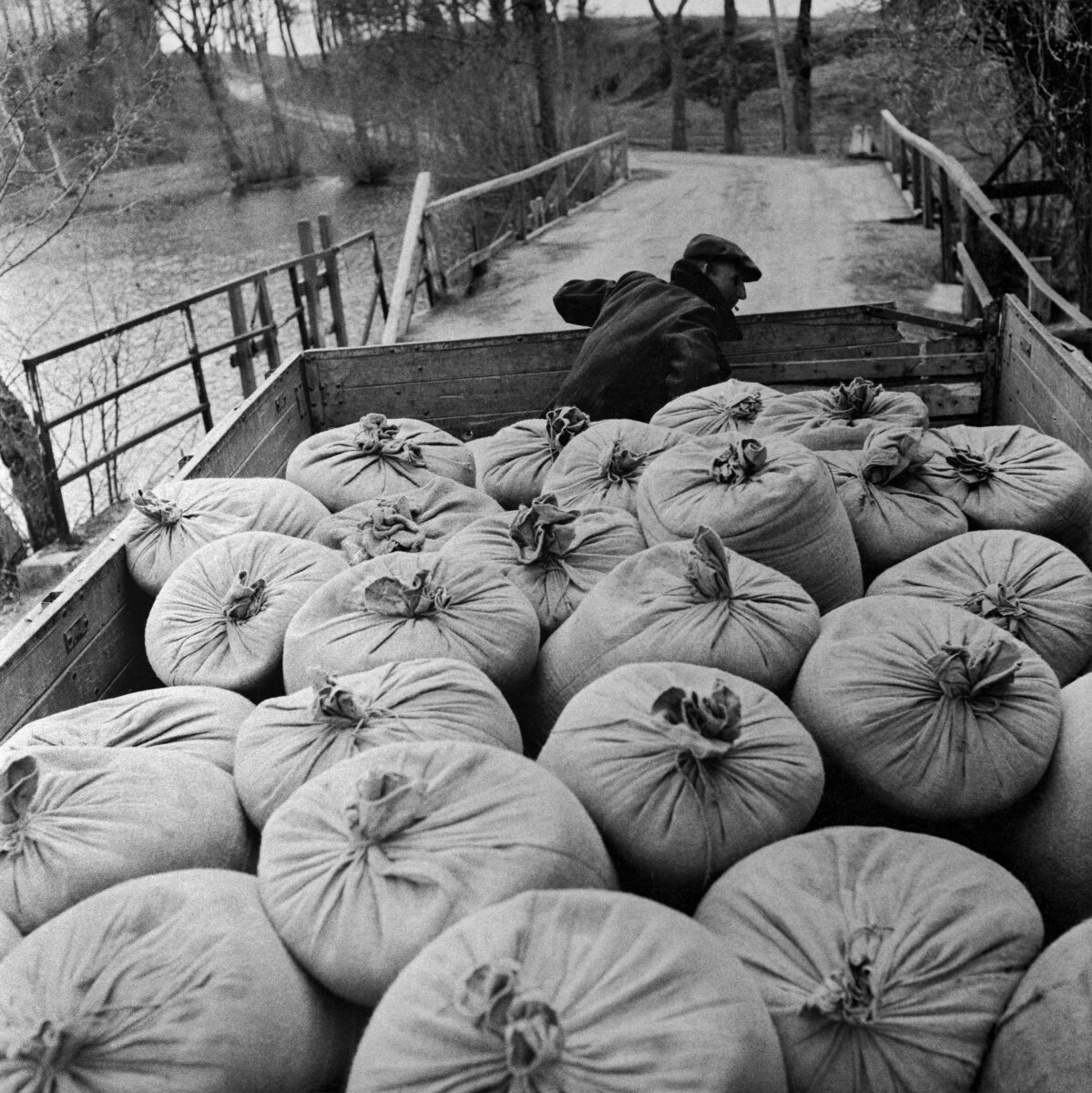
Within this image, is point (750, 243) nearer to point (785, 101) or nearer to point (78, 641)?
point (78, 641)

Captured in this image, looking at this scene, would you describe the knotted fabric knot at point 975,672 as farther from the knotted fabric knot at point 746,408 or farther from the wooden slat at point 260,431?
the wooden slat at point 260,431

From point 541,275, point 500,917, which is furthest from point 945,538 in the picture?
point 541,275

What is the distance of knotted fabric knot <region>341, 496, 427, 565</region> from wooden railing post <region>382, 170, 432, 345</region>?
4.94 m

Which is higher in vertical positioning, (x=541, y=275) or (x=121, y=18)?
(x=121, y=18)

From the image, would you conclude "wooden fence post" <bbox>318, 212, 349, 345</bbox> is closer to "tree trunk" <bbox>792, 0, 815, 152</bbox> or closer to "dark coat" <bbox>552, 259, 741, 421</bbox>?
"dark coat" <bbox>552, 259, 741, 421</bbox>

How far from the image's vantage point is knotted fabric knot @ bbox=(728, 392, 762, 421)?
3121 mm

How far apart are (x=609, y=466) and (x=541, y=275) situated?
8700 mm

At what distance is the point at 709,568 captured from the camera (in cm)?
207

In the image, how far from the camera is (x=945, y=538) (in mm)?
2600

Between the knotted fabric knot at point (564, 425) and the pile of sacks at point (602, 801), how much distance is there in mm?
356

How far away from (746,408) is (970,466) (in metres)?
0.65

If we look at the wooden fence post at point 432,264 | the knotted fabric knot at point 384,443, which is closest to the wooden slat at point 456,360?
the knotted fabric knot at point 384,443

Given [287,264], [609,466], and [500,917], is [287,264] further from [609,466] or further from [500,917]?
[500,917]

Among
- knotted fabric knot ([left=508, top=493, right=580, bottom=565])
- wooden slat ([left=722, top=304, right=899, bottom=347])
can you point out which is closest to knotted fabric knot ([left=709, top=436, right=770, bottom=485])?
knotted fabric knot ([left=508, top=493, right=580, bottom=565])
